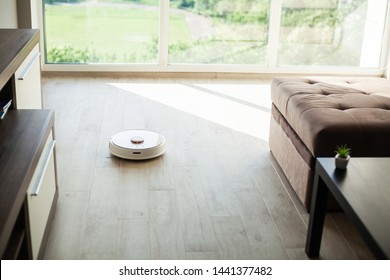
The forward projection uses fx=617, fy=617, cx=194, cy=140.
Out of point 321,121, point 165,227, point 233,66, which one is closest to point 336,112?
point 321,121

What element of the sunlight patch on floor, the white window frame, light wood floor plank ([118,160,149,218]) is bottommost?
light wood floor plank ([118,160,149,218])

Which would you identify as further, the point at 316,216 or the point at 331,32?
the point at 331,32

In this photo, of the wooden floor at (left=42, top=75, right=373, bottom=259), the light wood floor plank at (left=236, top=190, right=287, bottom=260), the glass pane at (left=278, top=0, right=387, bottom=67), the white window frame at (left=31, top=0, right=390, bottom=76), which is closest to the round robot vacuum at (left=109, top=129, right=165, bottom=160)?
the wooden floor at (left=42, top=75, right=373, bottom=259)

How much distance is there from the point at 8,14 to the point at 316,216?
111 inches

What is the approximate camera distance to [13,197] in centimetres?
190

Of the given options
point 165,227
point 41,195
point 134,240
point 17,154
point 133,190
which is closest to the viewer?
point 17,154

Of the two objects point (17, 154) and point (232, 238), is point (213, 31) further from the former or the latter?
point (17, 154)

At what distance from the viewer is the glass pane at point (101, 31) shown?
16.5 ft

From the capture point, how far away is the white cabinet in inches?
108

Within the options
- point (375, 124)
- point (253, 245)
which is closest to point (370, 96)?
point (375, 124)

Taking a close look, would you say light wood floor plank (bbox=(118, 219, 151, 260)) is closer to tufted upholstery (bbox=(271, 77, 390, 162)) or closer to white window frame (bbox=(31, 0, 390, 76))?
tufted upholstery (bbox=(271, 77, 390, 162))

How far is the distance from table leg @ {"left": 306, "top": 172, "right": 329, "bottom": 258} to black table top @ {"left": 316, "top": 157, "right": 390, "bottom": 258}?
79 millimetres

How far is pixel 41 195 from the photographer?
2.35 meters

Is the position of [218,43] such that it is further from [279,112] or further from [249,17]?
[279,112]
